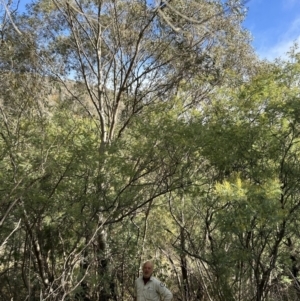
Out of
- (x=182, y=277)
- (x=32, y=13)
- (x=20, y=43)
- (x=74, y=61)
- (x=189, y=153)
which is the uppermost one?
(x=32, y=13)

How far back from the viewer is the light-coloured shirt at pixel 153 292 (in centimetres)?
469

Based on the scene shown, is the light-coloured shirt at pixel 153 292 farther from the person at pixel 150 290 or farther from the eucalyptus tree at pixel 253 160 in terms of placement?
the eucalyptus tree at pixel 253 160

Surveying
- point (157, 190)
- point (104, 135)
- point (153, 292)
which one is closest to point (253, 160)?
point (157, 190)

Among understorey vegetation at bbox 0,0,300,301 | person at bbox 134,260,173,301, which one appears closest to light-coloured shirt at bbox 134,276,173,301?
person at bbox 134,260,173,301

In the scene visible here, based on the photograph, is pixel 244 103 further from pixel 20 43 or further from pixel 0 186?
pixel 20 43

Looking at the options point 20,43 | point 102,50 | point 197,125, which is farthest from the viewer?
point 102,50

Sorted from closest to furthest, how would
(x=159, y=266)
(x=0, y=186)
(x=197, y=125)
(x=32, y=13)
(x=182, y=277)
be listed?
(x=0, y=186) < (x=197, y=125) < (x=159, y=266) < (x=182, y=277) < (x=32, y=13)

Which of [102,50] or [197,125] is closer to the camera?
[197,125]

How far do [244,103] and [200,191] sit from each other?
1.47 metres

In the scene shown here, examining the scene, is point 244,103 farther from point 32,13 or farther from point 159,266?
point 32,13

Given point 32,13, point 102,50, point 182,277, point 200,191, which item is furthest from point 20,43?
point 182,277

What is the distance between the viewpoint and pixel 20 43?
9.12 m

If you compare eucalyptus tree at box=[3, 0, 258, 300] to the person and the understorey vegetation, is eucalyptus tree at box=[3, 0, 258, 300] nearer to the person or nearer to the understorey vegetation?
the understorey vegetation

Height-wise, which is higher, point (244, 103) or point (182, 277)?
point (244, 103)
